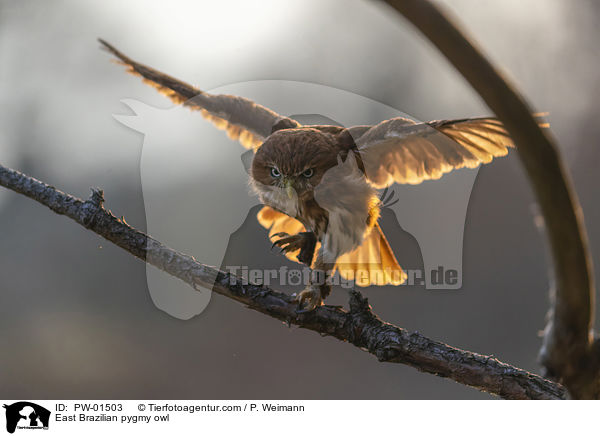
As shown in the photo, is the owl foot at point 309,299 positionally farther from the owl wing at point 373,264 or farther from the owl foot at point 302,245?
the owl wing at point 373,264

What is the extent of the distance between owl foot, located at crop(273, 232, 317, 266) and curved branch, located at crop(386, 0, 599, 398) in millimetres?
1356

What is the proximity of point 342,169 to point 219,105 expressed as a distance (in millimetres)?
672

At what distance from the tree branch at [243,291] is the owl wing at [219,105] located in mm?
786

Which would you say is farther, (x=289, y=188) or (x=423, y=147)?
(x=423, y=147)

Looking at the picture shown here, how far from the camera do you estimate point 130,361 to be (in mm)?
2977

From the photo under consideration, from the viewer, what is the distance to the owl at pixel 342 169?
5.47 feet

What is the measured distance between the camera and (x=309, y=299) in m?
1.48

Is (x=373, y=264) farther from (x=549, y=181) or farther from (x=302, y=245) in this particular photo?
(x=549, y=181)

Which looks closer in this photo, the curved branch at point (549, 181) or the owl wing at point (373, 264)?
the curved branch at point (549, 181)

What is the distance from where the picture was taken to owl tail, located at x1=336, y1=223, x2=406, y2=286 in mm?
1994
